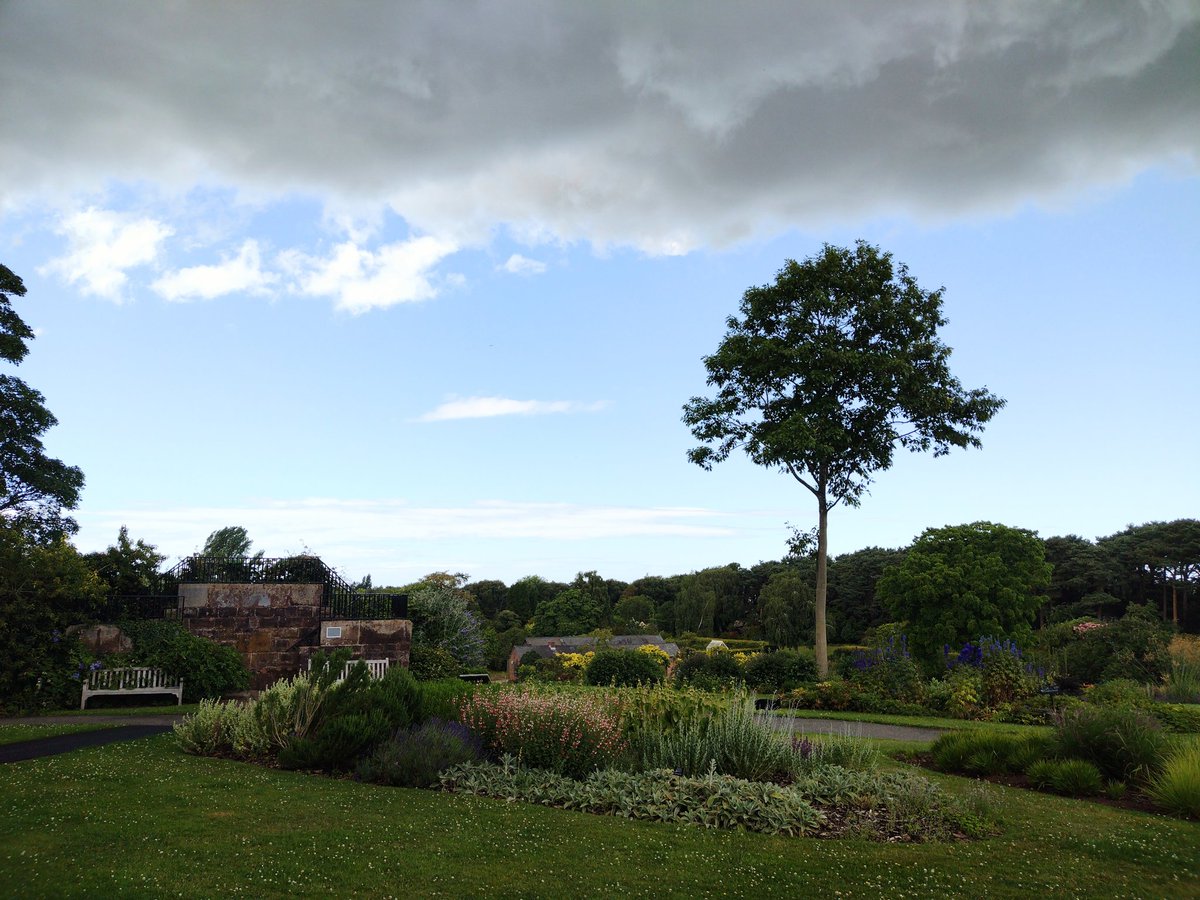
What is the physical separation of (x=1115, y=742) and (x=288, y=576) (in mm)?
17097

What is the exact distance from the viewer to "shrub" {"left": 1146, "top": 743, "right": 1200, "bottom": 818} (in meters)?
7.45

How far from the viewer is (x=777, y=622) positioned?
52500 millimetres

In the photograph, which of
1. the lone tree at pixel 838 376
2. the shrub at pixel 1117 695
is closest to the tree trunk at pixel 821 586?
the lone tree at pixel 838 376

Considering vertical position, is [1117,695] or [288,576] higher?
[288,576]

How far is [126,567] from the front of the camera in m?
18.5

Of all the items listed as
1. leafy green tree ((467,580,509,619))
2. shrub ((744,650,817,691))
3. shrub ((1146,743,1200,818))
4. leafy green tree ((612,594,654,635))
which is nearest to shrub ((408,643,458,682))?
shrub ((744,650,817,691))

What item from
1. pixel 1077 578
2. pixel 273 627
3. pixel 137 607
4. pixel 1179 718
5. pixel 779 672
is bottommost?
pixel 779 672

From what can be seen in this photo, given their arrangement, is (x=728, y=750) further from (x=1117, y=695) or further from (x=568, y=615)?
(x=568, y=615)

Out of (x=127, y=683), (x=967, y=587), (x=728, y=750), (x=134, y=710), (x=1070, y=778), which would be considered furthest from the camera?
(x=967, y=587)

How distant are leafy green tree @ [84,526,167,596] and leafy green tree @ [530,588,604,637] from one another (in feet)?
152

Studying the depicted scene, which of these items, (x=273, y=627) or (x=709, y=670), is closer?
(x=273, y=627)

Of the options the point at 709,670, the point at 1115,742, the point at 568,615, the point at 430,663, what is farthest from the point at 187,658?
the point at 568,615

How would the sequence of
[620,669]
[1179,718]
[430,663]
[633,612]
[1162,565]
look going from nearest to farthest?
[1179,718], [620,669], [430,663], [1162,565], [633,612]

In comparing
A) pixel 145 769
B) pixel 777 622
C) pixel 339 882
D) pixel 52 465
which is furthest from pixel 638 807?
pixel 777 622
